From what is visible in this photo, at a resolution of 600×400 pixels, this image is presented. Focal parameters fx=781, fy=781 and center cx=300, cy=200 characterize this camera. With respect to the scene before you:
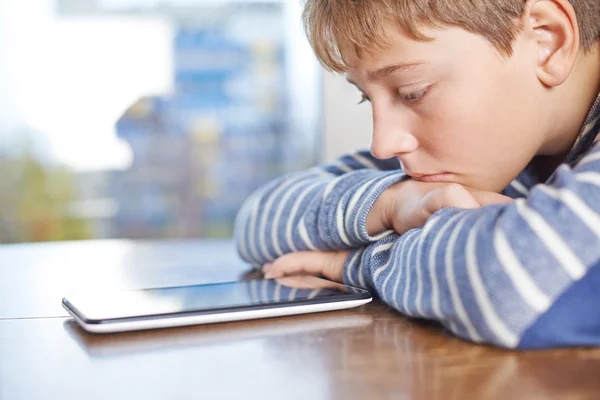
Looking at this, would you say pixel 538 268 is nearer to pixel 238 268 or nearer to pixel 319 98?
pixel 238 268

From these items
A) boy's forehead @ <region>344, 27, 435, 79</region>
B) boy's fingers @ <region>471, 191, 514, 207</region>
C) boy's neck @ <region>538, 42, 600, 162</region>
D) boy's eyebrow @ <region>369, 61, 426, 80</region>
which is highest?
boy's forehead @ <region>344, 27, 435, 79</region>

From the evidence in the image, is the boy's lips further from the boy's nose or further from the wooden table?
the wooden table

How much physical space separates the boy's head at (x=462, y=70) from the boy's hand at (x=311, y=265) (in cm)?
12

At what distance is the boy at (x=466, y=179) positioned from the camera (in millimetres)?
537

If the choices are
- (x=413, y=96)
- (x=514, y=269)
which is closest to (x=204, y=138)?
(x=413, y=96)

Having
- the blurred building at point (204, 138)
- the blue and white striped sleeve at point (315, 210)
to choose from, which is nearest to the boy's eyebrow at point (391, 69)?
the blue and white striped sleeve at point (315, 210)

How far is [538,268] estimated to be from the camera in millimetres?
533

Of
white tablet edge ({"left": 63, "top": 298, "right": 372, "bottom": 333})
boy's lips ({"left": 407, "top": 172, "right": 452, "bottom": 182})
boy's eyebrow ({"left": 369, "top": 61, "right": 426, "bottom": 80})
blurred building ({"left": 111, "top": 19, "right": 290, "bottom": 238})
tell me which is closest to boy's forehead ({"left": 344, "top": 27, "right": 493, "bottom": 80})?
boy's eyebrow ({"left": 369, "top": 61, "right": 426, "bottom": 80})

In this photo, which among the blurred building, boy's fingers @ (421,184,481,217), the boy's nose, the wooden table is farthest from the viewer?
the blurred building

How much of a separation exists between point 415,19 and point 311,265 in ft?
0.91

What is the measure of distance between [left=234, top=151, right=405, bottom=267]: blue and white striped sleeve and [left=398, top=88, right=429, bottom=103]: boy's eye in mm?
89

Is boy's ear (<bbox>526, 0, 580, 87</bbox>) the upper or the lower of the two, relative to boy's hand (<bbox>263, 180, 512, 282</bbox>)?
upper

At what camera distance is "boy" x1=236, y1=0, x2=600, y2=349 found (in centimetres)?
54

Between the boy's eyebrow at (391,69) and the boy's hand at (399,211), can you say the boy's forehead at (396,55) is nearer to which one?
the boy's eyebrow at (391,69)
